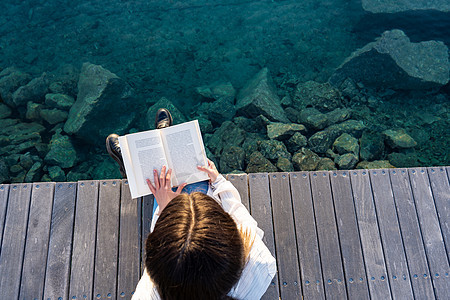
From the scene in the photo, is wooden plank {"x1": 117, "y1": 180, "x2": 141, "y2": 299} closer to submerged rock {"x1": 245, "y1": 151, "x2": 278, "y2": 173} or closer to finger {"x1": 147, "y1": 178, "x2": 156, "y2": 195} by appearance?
finger {"x1": 147, "y1": 178, "x2": 156, "y2": 195}

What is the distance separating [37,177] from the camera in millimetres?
4305

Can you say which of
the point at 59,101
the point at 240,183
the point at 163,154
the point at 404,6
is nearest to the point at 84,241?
the point at 163,154

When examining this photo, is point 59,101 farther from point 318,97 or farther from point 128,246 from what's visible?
point 318,97

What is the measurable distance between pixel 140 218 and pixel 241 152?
1.77 metres

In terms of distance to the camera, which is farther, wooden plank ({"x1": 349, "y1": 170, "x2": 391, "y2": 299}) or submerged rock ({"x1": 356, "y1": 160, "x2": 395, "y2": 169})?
submerged rock ({"x1": 356, "y1": 160, "x2": 395, "y2": 169})

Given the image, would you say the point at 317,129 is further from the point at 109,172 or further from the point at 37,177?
the point at 37,177

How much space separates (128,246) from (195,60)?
12.1 ft

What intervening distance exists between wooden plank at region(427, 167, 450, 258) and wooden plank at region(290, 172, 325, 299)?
1.14 meters

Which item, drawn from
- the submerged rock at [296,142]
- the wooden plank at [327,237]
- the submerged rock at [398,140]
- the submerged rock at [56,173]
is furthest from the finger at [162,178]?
the submerged rock at [398,140]

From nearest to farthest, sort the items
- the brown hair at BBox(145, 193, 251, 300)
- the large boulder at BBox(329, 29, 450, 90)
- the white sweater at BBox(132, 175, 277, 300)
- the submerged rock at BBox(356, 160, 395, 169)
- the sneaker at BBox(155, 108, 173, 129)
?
the brown hair at BBox(145, 193, 251, 300)
the white sweater at BBox(132, 175, 277, 300)
the sneaker at BBox(155, 108, 173, 129)
the submerged rock at BBox(356, 160, 395, 169)
the large boulder at BBox(329, 29, 450, 90)

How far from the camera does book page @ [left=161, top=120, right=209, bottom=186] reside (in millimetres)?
2715

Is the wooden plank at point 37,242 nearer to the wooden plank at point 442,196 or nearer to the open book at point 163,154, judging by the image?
the open book at point 163,154

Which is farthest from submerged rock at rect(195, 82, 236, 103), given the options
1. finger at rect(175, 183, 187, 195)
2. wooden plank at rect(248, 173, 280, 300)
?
finger at rect(175, 183, 187, 195)

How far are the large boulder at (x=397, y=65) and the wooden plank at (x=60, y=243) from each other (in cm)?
410
